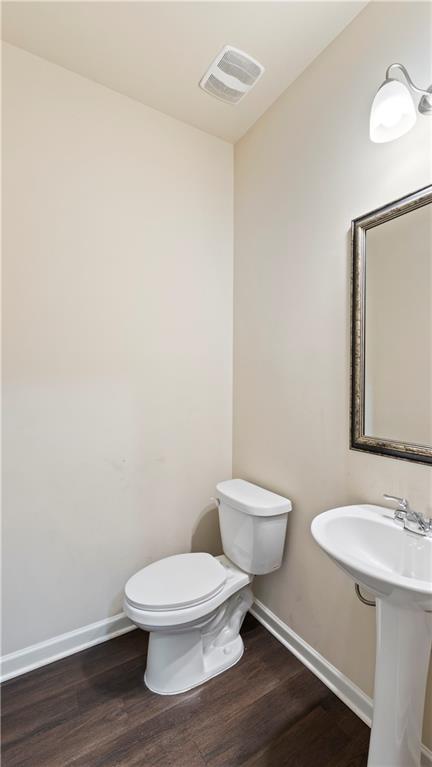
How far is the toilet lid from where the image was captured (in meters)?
1.34

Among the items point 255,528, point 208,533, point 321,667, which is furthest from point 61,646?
point 321,667

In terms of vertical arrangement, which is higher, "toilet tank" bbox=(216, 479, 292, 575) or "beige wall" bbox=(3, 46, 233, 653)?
"beige wall" bbox=(3, 46, 233, 653)

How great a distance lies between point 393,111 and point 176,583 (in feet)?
6.16

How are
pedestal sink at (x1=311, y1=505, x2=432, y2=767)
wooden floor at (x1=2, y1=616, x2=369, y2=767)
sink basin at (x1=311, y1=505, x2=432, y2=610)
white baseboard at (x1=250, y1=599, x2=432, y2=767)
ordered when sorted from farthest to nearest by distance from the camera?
white baseboard at (x1=250, y1=599, x2=432, y2=767)
wooden floor at (x1=2, y1=616, x2=369, y2=767)
pedestal sink at (x1=311, y1=505, x2=432, y2=767)
sink basin at (x1=311, y1=505, x2=432, y2=610)

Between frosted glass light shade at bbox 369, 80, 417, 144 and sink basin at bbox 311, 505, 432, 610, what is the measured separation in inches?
48.8

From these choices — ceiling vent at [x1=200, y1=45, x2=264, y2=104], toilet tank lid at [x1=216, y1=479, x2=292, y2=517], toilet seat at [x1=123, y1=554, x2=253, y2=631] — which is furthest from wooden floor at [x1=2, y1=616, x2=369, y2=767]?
ceiling vent at [x1=200, y1=45, x2=264, y2=104]

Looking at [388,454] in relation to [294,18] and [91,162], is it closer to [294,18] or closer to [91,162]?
[294,18]

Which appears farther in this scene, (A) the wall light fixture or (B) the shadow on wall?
(B) the shadow on wall

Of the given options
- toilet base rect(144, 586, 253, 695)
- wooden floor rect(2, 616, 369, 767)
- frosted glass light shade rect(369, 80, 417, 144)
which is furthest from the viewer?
toilet base rect(144, 586, 253, 695)

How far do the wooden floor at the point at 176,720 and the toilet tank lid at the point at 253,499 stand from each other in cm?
68

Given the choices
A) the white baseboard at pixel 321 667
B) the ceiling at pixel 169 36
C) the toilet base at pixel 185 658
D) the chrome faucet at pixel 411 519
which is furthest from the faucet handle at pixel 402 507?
the ceiling at pixel 169 36

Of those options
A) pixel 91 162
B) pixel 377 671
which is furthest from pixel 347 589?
pixel 91 162

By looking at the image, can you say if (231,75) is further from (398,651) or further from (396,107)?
(398,651)

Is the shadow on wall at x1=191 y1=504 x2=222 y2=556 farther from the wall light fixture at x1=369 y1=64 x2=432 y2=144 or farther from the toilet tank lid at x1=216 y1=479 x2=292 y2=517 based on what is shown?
the wall light fixture at x1=369 y1=64 x2=432 y2=144
